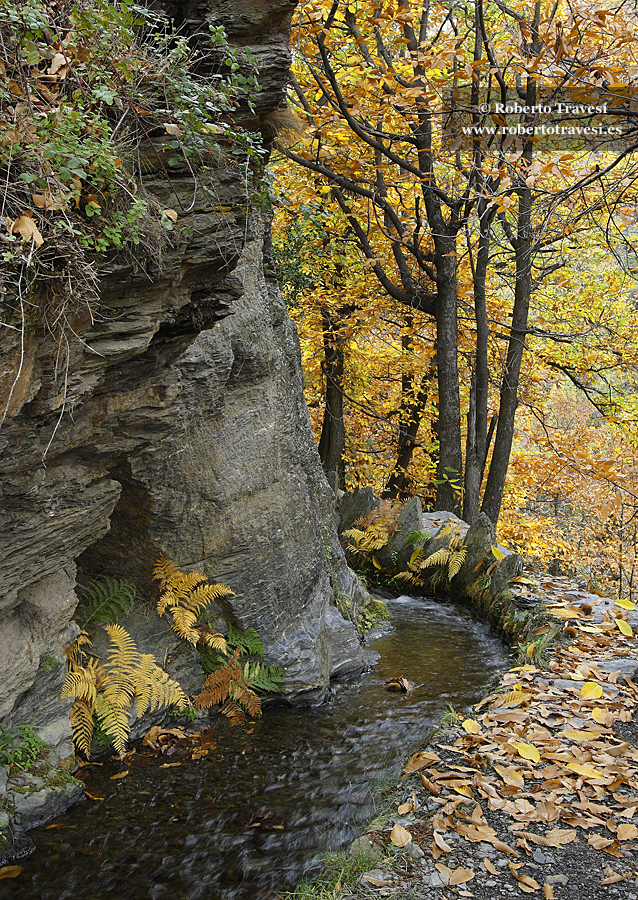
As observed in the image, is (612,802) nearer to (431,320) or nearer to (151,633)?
(151,633)

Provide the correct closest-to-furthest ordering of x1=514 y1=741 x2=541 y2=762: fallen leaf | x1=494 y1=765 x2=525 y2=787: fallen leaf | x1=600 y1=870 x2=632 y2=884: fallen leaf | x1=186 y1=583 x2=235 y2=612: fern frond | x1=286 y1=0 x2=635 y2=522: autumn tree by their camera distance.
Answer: x1=600 y1=870 x2=632 y2=884: fallen leaf, x1=494 y1=765 x2=525 y2=787: fallen leaf, x1=514 y1=741 x2=541 y2=762: fallen leaf, x1=186 y1=583 x2=235 y2=612: fern frond, x1=286 y1=0 x2=635 y2=522: autumn tree

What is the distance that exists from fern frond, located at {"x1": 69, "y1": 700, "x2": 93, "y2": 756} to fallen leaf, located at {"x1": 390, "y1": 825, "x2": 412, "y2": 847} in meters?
2.47

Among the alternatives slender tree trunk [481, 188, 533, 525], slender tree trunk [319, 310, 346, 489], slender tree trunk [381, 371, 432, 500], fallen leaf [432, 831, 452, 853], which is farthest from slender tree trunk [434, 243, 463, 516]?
fallen leaf [432, 831, 452, 853]

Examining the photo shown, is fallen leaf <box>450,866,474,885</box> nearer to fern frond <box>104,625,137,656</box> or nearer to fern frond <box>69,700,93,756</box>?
fern frond <box>69,700,93,756</box>

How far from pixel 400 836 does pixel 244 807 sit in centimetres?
132

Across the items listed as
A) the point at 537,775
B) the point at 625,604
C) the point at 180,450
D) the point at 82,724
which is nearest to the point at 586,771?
the point at 537,775

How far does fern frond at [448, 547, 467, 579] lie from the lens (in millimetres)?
8977

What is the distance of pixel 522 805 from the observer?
387cm

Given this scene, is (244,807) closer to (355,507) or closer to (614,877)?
(614,877)

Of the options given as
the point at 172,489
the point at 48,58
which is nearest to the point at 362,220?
the point at 172,489

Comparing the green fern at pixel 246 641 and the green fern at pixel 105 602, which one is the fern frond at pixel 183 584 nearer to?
the green fern at pixel 105 602

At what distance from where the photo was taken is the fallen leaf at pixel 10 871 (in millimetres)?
3707

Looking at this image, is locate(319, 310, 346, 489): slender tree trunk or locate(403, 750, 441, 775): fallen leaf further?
locate(319, 310, 346, 489): slender tree trunk

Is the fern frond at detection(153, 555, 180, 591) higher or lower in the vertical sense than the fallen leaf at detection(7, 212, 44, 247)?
lower
